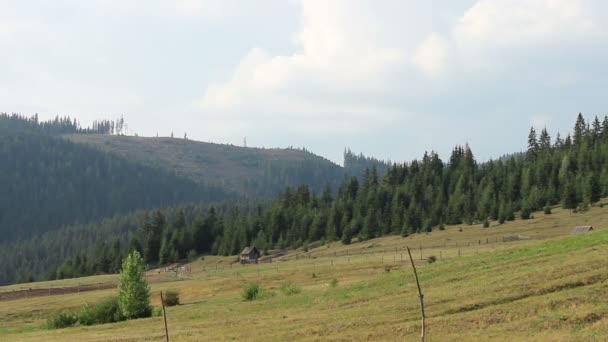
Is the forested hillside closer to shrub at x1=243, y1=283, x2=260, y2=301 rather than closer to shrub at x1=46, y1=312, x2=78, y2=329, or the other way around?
shrub at x1=243, y1=283, x2=260, y2=301

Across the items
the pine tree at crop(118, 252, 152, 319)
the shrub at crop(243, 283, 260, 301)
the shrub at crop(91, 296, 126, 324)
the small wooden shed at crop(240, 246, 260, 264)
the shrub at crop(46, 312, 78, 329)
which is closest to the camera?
the shrub at crop(46, 312, 78, 329)

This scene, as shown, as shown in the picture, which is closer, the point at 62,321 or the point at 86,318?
the point at 62,321

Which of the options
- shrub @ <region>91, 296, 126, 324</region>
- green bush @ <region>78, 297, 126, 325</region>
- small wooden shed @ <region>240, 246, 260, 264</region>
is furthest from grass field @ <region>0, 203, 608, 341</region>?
small wooden shed @ <region>240, 246, 260, 264</region>

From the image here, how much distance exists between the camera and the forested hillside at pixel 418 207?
157 m

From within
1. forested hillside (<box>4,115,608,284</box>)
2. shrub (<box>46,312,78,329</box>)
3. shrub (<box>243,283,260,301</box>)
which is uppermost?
forested hillside (<box>4,115,608,284</box>)

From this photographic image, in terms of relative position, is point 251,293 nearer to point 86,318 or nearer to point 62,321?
point 86,318

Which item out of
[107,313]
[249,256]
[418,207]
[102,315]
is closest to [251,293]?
[107,313]

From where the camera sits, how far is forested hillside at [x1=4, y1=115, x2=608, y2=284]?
6181 inches

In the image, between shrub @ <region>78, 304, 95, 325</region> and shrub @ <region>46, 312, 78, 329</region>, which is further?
shrub @ <region>78, 304, 95, 325</region>

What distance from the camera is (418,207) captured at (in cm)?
16762

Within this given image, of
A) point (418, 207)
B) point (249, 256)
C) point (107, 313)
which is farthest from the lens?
point (418, 207)

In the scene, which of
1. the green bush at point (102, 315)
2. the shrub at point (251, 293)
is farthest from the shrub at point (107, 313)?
the shrub at point (251, 293)

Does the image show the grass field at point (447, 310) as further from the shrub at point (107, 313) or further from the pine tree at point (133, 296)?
the shrub at point (107, 313)

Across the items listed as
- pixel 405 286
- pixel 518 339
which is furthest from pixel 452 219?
pixel 518 339
